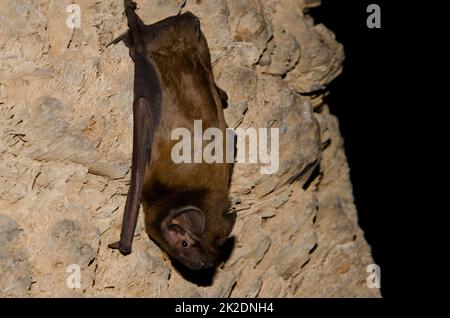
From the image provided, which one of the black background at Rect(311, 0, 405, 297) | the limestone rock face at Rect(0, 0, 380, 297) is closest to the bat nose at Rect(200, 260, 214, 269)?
the limestone rock face at Rect(0, 0, 380, 297)

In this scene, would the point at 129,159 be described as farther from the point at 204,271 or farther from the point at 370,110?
the point at 370,110

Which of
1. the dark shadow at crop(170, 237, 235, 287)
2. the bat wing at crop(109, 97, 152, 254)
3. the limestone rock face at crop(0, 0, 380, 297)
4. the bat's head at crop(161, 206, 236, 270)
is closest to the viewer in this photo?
the limestone rock face at crop(0, 0, 380, 297)

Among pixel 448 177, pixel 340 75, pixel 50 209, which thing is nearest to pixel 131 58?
pixel 50 209

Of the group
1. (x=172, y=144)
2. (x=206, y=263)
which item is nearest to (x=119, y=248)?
(x=206, y=263)

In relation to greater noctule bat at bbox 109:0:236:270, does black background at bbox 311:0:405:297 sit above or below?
below

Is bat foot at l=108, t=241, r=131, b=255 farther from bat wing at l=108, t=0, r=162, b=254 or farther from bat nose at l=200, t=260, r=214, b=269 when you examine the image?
bat nose at l=200, t=260, r=214, b=269
